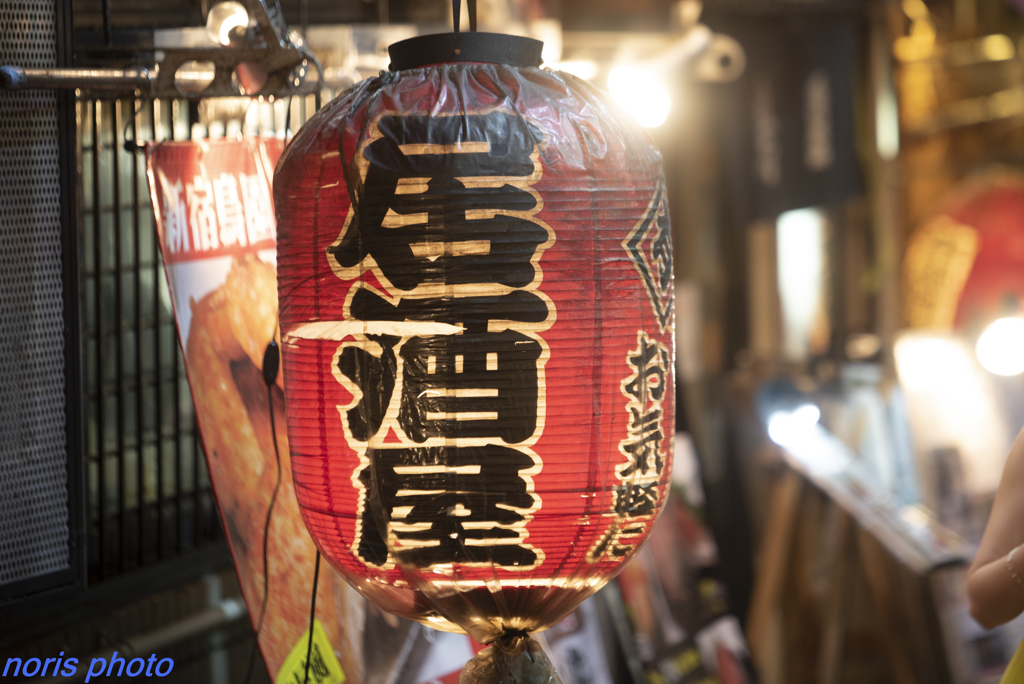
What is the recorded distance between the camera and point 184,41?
127 inches

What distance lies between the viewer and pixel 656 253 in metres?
1.92

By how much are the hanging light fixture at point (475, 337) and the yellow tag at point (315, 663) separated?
2.69ft

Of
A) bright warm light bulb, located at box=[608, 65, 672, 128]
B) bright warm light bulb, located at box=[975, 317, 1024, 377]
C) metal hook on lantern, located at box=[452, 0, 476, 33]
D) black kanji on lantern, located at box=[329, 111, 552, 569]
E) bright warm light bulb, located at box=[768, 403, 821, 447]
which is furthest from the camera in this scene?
bright warm light bulb, located at box=[975, 317, 1024, 377]

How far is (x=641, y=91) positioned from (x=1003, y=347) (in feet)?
13.1

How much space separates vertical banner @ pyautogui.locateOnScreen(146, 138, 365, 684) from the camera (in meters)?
2.38

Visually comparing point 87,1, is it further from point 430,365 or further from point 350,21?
point 430,365

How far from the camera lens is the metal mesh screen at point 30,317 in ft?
8.14

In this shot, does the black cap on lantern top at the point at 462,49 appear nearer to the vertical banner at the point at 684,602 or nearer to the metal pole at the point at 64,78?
the metal pole at the point at 64,78

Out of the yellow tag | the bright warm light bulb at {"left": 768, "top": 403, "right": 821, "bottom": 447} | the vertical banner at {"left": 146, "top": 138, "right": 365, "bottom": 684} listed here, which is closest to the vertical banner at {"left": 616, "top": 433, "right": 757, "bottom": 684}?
the bright warm light bulb at {"left": 768, "top": 403, "right": 821, "bottom": 447}

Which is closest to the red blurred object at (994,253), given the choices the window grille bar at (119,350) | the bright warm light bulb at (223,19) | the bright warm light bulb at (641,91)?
the bright warm light bulb at (641,91)

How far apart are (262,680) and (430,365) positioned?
104 inches

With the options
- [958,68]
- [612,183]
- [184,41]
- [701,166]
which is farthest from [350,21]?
[958,68]

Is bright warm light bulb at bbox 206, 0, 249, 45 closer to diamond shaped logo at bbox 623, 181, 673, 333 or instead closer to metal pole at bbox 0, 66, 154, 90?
metal pole at bbox 0, 66, 154, 90

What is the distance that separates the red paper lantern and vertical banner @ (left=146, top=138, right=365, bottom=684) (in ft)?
2.00
